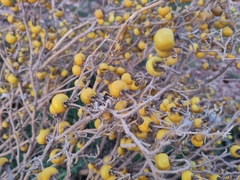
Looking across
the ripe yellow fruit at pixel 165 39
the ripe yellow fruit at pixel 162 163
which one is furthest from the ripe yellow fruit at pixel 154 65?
the ripe yellow fruit at pixel 162 163

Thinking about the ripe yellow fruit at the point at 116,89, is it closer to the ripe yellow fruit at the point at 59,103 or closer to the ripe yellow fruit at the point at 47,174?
the ripe yellow fruit at the point at 59,103

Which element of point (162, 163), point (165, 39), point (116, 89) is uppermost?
point (165, 39)

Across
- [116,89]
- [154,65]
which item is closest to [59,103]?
[116,89]

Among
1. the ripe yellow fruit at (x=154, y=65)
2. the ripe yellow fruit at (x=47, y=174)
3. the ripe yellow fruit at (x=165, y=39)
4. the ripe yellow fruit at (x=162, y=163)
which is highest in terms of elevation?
the ripe yellow fruit at (x=165, y=39)

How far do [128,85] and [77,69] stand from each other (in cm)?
22

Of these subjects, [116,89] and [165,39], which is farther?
[116,89]

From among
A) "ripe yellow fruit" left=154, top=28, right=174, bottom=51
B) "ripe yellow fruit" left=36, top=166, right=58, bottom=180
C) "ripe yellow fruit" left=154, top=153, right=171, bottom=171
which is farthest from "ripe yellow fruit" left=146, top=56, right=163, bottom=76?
"ripe yellow fruit" left=36, top=166, right=58, bottom=180

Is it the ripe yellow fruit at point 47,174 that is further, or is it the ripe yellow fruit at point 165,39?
the ripe yellow fruit at point 47,174

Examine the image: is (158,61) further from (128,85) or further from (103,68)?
(103,68)

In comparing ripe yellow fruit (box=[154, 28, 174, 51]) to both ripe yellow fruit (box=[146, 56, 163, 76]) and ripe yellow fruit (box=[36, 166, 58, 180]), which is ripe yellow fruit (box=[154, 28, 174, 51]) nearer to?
ripe yellow fruit (box=[146, 56, 163, 76])

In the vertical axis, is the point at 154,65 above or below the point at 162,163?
above

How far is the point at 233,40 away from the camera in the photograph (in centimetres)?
103

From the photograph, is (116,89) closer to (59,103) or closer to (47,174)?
(59,103)

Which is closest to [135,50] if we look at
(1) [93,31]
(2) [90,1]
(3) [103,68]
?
(1) [93,31]
